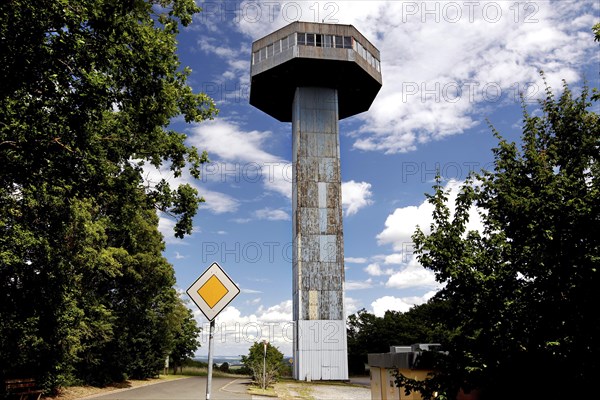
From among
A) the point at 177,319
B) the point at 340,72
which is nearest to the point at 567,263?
the point at 177,319

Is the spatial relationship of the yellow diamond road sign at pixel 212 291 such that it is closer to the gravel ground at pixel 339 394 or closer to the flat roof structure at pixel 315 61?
the gravel ground at pixel 339 394

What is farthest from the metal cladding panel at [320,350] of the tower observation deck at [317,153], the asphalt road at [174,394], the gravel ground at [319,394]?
the asphalt road at [174,394]

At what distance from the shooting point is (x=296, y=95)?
50062mm

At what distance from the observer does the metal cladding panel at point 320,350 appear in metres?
41.9

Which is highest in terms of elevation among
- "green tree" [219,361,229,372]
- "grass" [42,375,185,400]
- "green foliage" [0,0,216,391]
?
"green foliage" [0,0,216,391]

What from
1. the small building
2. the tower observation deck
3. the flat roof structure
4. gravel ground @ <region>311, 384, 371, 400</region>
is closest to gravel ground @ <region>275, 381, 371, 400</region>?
gravel ground @ <region>311, 384, 371, 400</region>

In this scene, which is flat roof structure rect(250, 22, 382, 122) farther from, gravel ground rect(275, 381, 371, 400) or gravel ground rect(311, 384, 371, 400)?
gravel ground rect(311, 384, 371, 400)

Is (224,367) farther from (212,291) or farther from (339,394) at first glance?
(212,291)

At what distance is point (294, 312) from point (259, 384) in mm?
14090

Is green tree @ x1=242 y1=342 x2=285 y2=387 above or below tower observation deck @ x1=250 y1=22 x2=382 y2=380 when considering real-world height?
below

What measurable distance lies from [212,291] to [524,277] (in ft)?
15.8

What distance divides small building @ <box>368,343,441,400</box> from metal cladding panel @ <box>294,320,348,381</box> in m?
26.2

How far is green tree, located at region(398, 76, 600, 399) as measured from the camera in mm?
5590

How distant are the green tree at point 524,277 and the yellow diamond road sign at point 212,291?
10.7 feet
